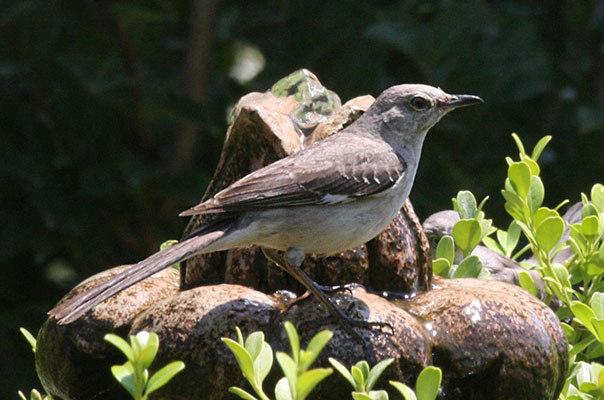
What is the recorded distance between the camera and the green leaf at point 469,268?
318 centimetres

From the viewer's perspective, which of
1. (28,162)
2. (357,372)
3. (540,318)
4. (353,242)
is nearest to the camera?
(357,372)

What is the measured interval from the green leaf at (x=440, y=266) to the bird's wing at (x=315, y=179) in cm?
35

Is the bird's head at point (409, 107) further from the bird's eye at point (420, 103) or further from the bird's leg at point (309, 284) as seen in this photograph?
the bird's leg at point (309, 284)

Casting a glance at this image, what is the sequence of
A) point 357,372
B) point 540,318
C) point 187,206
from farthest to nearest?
1. point 187,206
2. point 540,318
3. point 357,372

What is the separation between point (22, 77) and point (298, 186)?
8.16 feet

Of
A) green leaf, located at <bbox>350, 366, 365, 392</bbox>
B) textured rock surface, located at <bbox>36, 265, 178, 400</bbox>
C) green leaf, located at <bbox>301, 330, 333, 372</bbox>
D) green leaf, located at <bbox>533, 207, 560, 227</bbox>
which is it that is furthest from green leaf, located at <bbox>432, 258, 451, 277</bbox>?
green leaf, located at <bbox>301, 330, 333, 372</bbox>

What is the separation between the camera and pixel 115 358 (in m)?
2.93

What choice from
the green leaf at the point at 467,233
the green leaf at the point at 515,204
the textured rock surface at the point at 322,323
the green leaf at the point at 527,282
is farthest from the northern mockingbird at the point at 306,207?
the green leaf at the point at 527,282

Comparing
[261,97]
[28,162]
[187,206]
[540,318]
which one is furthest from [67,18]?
[540,318]

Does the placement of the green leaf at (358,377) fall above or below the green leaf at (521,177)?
below

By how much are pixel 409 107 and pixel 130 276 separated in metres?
1.22

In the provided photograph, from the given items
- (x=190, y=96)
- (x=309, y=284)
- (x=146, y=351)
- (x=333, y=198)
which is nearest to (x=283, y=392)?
(x=146, y=351)

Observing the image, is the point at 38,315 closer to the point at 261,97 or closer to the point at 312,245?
the point at 261,97

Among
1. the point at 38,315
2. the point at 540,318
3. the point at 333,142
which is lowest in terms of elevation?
the point at 38,315
